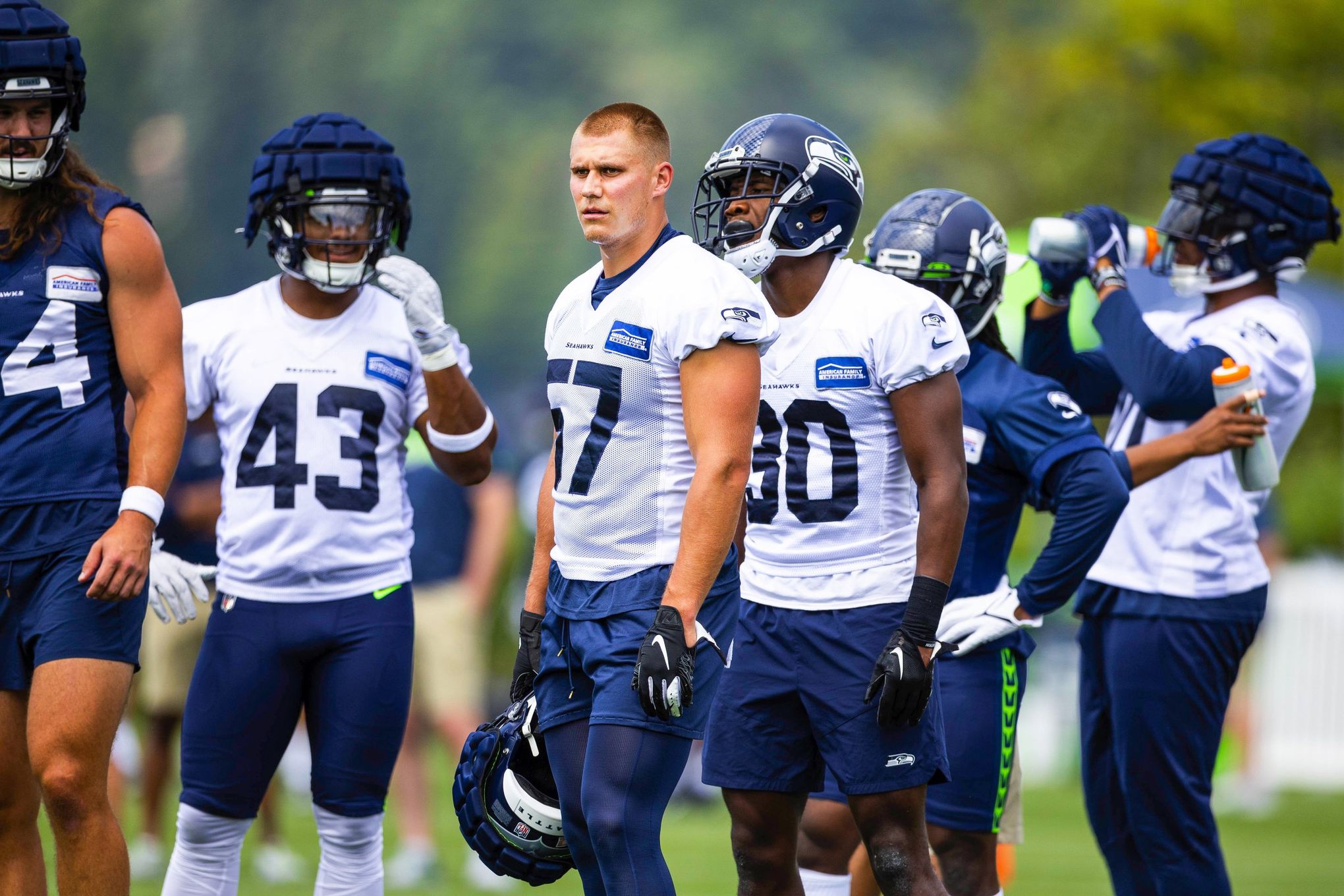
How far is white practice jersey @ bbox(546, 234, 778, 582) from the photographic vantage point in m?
4.38

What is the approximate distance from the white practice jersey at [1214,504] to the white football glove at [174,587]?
288 cm

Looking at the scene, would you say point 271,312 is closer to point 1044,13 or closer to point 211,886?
point 211,886

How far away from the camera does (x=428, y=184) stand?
3769cm

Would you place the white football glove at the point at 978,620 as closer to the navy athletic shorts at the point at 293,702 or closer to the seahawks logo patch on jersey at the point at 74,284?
the navy athletic shorts at the point at 293,702

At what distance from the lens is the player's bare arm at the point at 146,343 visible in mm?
4711

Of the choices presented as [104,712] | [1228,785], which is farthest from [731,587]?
[1228,785]

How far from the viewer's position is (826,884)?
508 cm

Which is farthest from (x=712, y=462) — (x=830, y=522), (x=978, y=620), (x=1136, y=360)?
(x=1136, y=360)

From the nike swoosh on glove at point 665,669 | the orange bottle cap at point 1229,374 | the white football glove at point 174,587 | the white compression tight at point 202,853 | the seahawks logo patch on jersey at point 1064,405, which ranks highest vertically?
the orange bottle cap at point 1229,374

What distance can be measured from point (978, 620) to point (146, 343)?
245cm

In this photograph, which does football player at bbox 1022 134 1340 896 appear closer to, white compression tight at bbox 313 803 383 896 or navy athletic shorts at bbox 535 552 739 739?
navy athletic shorts at bbox 535 552 739 739

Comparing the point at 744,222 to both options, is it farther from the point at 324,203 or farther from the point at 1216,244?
the point at 1216,244

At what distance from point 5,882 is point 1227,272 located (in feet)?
14.1

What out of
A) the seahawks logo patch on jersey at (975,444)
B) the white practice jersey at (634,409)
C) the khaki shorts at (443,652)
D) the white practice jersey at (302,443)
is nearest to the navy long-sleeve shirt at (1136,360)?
the seahawks logo patch on jersey at (975,444)
